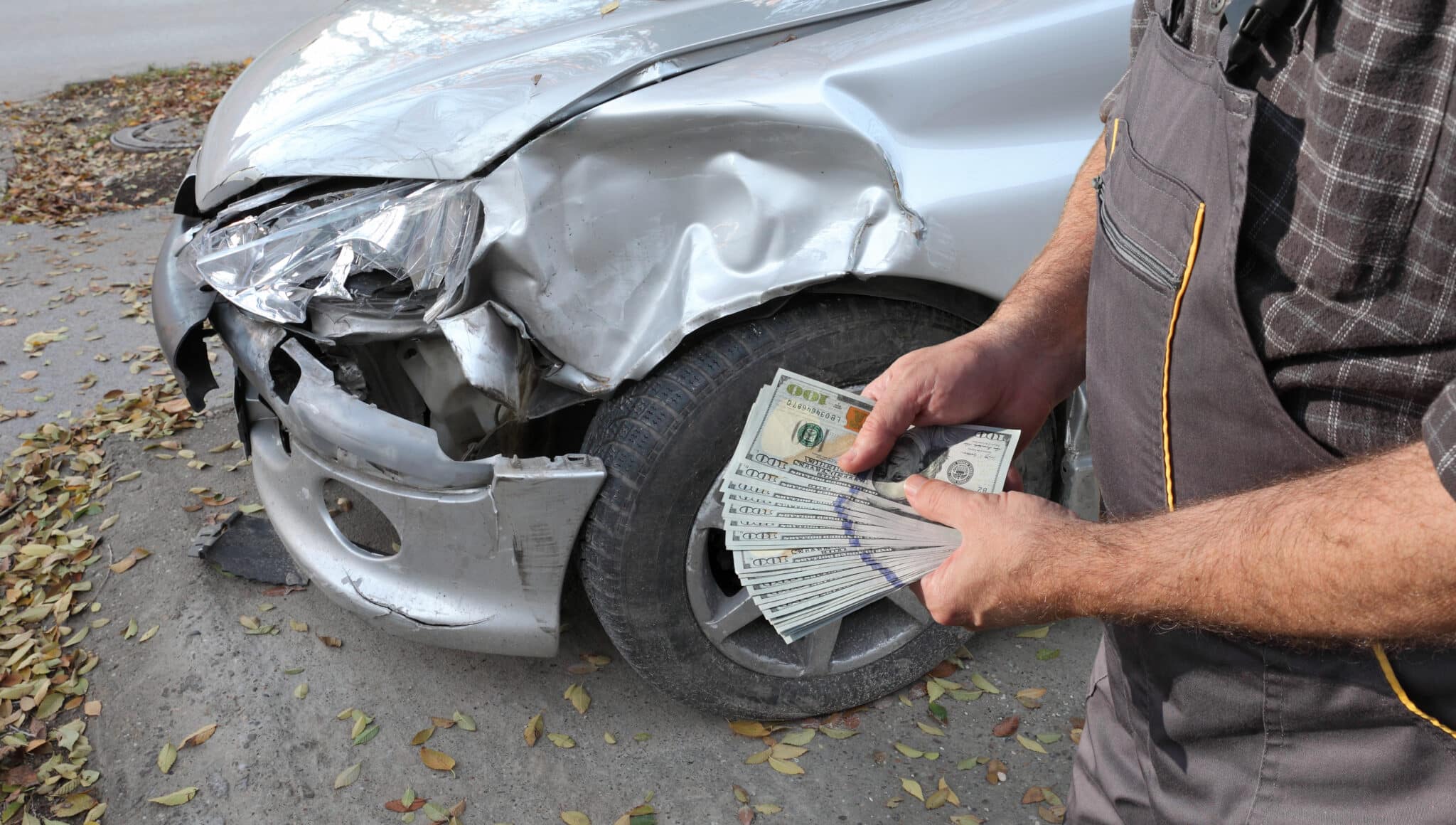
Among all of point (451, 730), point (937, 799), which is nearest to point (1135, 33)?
point (937, 799)

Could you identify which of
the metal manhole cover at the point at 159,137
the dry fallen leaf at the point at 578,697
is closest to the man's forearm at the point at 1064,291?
the dry fallen leaf at the point at 578,697

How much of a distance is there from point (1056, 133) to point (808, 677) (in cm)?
130

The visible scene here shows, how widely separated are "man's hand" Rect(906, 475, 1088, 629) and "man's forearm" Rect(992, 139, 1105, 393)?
1.15 feet

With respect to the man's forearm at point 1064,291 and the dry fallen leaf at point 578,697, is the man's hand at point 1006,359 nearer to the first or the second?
the man's forearm at point 1064,291

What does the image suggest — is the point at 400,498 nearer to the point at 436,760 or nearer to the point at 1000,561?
the point at 436,760

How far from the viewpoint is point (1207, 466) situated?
1038 mm

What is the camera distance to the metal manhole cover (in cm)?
648

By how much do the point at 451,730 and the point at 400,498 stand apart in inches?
28.2

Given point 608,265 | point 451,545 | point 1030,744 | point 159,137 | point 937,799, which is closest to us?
point 608,265

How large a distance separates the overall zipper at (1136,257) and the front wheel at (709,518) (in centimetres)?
75

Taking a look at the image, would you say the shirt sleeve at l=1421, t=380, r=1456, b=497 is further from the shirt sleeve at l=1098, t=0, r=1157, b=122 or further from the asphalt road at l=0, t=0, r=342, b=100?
the asphalt road at l=0, t=0, r=342, b=100

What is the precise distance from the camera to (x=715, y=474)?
1977 mm

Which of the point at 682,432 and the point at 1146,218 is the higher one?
the point at 1146,218

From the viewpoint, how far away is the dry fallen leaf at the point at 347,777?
222 centimetres
